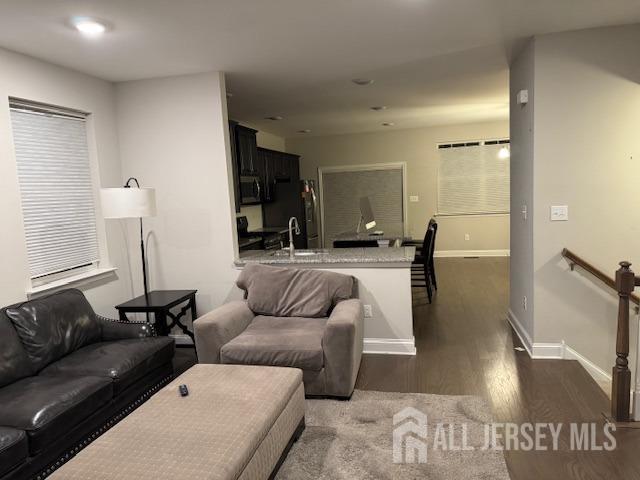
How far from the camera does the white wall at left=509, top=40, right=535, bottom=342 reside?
3668 mm

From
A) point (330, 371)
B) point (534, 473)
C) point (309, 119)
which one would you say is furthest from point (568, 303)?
point (309, 119)

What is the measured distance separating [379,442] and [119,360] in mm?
1706

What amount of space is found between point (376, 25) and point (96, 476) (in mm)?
2972

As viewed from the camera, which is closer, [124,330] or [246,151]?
[124,330]

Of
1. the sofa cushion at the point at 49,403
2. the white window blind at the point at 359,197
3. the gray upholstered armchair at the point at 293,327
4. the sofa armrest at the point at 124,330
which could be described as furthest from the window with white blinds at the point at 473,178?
the sofa cushion at the point at 49,403

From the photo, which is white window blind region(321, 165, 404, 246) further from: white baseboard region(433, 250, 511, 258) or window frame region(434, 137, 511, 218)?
white baseboard region(433, 250, 511, 258)

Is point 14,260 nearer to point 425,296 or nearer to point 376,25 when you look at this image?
point 376,25

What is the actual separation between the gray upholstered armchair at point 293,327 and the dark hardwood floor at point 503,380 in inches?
17.0

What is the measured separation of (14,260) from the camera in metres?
3.20

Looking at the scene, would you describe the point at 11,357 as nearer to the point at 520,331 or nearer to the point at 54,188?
the point at 54,188

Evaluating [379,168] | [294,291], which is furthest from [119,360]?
[379,168]

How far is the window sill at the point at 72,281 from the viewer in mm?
3350

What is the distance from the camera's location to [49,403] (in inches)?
92.8

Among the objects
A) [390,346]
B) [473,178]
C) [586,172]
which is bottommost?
[390,346]
